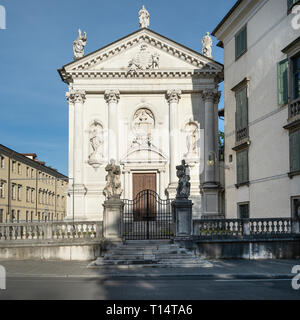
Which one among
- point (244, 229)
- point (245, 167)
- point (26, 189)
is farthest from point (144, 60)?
point (26, 189)

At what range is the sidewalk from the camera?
41.9 ft

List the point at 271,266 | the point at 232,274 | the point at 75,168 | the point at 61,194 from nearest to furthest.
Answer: the point at 232,274
the point at 271,266
the point at 75,168
the point at 61,194

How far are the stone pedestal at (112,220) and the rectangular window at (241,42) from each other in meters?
12.2

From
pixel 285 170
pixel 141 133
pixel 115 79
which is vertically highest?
pixel 115 79

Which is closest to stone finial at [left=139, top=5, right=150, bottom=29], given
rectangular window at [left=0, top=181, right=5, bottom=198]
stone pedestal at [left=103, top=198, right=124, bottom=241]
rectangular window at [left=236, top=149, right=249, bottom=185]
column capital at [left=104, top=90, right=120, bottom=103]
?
column capital at [left=104, top=90, right=120, bottom=103]

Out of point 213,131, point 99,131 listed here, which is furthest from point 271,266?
point 99,131

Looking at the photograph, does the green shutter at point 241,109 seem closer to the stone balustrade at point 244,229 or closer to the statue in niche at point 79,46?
the stone balustrade at point 244,229

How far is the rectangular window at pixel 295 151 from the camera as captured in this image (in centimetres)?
1758

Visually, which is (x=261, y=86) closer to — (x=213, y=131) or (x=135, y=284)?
(x=213, y=131)

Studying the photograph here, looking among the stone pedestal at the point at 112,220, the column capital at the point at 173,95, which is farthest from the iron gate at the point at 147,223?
the column capital at the point at 173,95

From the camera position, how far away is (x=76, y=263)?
1579 cm

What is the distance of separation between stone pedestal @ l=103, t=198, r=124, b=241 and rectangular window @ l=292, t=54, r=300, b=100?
9.29 m

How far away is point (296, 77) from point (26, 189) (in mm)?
42341

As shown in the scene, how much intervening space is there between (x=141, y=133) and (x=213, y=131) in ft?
18.6
